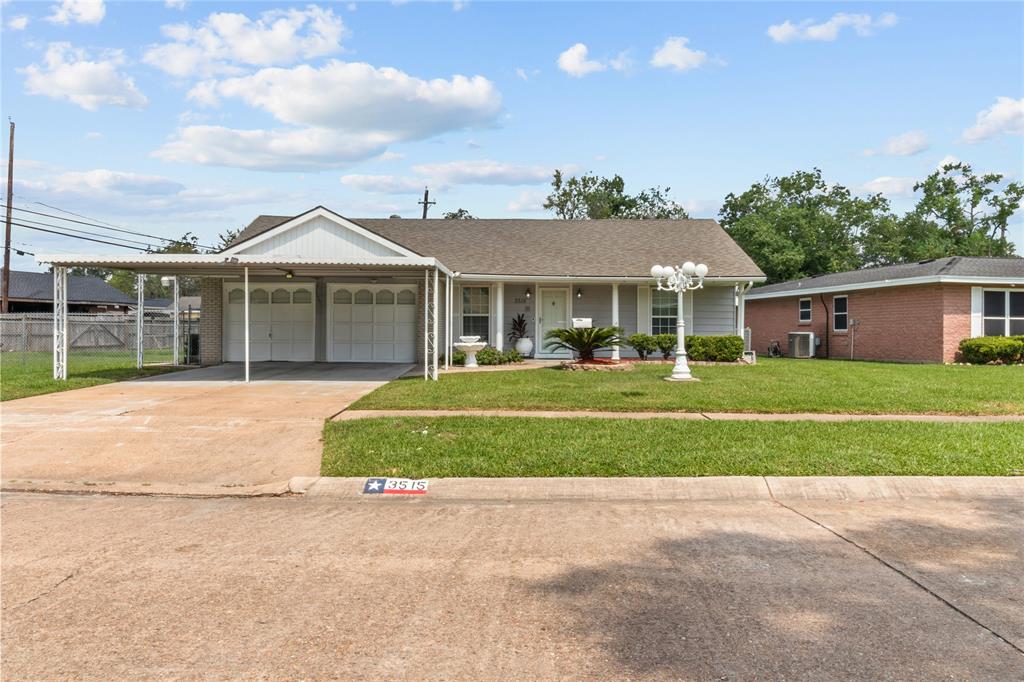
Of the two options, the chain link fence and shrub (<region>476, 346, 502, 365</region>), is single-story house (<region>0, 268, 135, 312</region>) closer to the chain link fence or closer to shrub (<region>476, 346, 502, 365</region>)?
the chain link fence

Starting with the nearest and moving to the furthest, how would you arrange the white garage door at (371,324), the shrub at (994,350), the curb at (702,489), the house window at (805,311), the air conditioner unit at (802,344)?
the curb at (702,489), the shrub at (994,350), the white garage door at (371,324), the air conditioner unit at (802,344), the house window at (805,311)

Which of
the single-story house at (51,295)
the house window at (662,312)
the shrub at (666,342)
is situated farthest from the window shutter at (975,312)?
the single-story house at (51,295)

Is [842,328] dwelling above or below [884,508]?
above

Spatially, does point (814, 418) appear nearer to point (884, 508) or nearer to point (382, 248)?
point (884, 508)

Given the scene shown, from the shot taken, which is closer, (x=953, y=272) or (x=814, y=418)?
(x=814, y=418)

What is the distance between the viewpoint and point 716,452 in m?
7.55

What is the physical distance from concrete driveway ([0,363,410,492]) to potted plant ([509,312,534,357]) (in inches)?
322

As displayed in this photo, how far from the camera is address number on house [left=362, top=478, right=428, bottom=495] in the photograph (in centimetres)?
654

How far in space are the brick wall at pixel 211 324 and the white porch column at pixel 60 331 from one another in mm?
4713

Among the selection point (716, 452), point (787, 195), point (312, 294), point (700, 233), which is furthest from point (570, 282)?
point (787, 195)

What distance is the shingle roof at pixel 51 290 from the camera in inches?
1663

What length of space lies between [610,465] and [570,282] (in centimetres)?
1447

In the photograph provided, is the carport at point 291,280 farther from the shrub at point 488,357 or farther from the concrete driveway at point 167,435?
the concrete driveway at point 167,435

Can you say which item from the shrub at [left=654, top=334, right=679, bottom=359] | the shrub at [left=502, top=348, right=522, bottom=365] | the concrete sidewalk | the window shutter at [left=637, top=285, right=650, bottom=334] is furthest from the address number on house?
the window shutter at [left=637, top=285, right=650, bottom=334]
